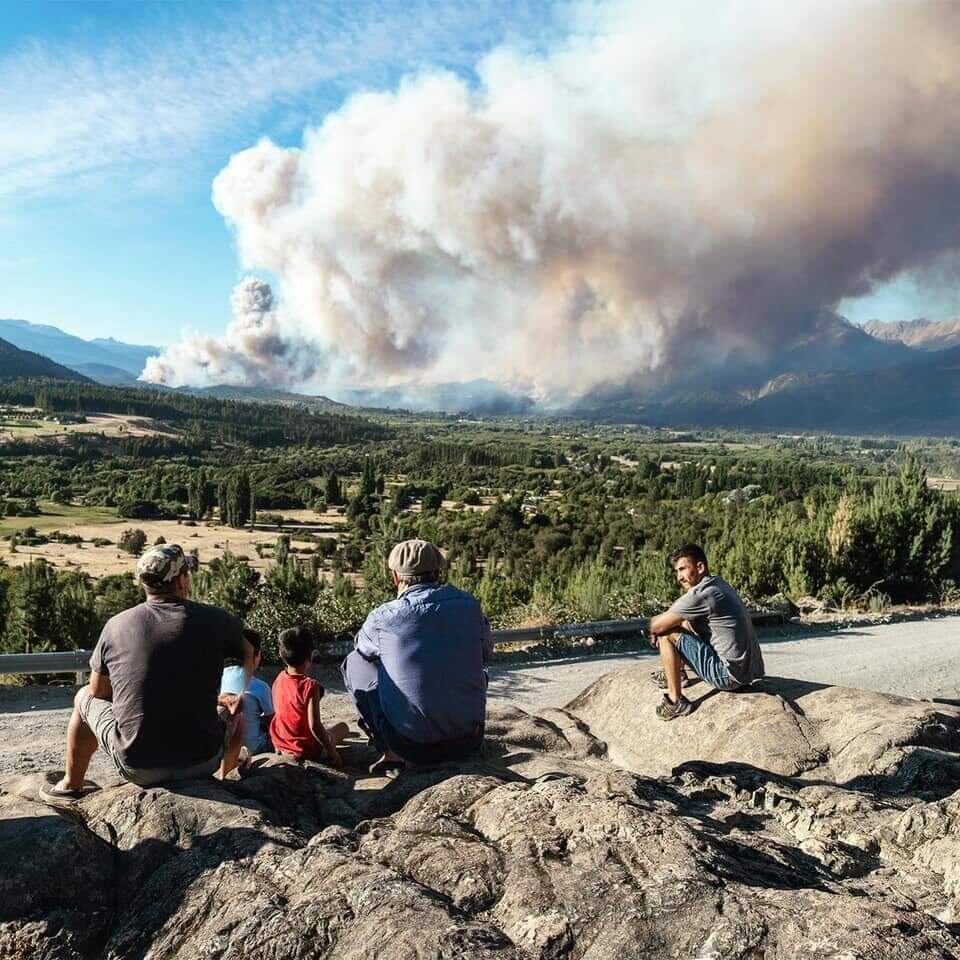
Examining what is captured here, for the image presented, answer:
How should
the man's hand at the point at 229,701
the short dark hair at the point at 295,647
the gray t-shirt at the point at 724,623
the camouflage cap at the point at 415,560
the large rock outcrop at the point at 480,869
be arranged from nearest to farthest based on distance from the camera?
1. the large rock outcrop at the point at 480,869
2. the camouflage cap at the point at 415,560
3. the man's hand at the point at 229,701
4. the short dark hair at the point at 295,647
5. the gray t-shirt at the point at 724,623

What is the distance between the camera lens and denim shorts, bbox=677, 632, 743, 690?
6.08m

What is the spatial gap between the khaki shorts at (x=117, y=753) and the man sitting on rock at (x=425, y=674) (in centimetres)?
84

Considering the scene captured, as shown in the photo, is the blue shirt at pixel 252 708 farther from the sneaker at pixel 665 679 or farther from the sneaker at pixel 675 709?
the sneaker at pixel 665 679

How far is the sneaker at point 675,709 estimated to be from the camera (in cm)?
613

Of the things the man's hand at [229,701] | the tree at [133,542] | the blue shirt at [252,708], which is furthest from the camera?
the tree at [133,542]

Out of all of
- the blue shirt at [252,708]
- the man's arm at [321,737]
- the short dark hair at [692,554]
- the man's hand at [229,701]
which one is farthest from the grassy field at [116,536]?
the man's arm at [321,737]

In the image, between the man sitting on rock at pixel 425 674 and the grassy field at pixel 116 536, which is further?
the grassy field at pixel 116 536

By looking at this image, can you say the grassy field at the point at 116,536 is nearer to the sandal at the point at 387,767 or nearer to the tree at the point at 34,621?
the tree at the point at 34,621

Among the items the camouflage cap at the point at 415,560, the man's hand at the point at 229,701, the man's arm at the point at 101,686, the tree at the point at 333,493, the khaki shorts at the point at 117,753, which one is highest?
the camouflage cap at the point at 415,560

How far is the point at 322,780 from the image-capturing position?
4.54m

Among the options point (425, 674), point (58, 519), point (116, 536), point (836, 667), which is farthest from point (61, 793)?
point (58, 519)

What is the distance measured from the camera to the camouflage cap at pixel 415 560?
15.1 feet

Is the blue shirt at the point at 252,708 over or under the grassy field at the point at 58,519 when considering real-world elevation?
over

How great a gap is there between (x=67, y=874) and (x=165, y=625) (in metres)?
1.15
